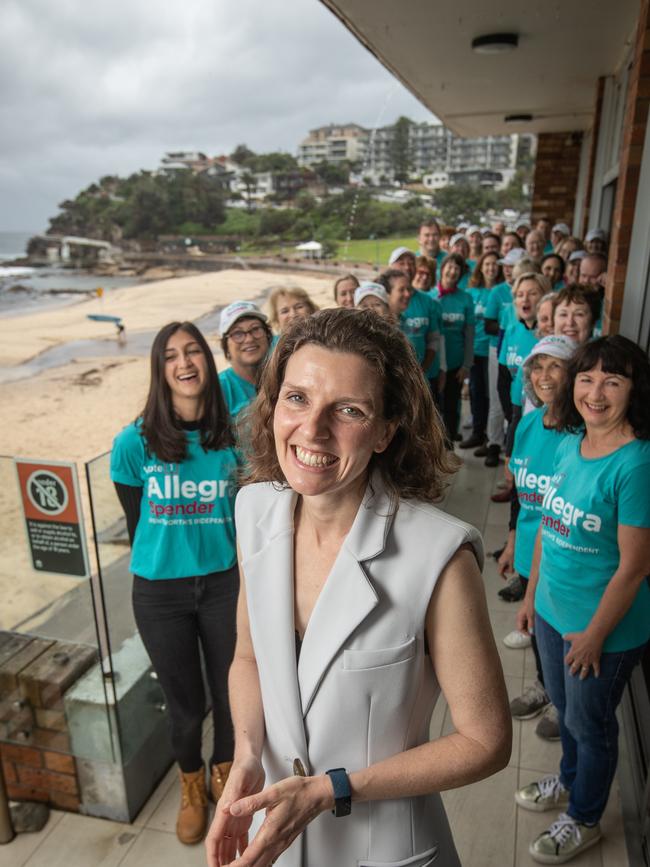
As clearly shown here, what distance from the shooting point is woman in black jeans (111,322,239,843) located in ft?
5.74

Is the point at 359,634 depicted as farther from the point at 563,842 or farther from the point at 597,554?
the point at 563,842

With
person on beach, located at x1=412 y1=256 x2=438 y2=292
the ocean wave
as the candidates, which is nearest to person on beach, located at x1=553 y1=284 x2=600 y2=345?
person on beach, located at x1=412 y1=256 x2=438 y2=292

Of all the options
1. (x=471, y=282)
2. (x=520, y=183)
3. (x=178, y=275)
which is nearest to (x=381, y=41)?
(x=471, y=282)

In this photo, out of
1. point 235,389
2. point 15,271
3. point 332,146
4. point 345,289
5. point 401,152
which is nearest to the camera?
point 235,389

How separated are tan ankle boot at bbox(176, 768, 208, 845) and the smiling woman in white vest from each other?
1110 millimetres

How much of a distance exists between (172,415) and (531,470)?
106 centimetres

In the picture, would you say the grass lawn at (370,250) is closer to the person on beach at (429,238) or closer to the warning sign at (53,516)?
the person on beach at (429,238)

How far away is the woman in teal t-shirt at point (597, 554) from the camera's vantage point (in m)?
1.43

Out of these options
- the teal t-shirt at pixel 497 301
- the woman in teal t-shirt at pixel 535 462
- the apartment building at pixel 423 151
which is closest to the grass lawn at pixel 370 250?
the teal t-shirt at pixel 497 301

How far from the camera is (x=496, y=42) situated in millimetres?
3840

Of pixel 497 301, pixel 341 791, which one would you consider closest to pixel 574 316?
pixel 497 301

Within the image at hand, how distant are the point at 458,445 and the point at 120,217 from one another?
3.46 metres

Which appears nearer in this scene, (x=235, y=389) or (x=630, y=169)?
(x=235, y=389)

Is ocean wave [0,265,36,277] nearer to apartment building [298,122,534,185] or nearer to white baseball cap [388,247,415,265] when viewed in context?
apartment building [298,122,534,185]
